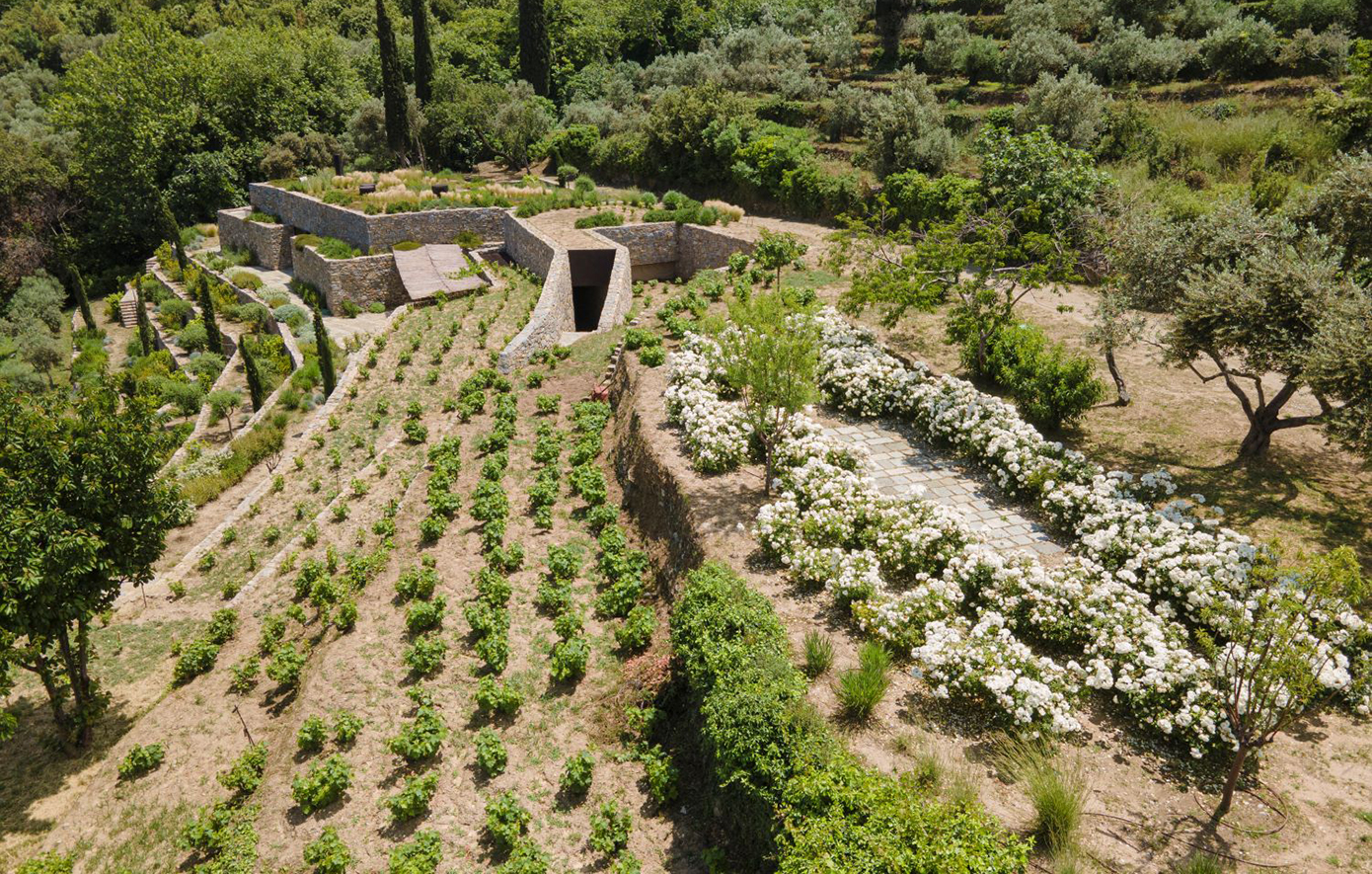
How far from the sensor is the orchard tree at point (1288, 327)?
12164 millimetres

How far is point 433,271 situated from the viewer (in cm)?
3588

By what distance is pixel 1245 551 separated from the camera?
11742mm

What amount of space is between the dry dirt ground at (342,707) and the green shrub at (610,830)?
0.86 feet

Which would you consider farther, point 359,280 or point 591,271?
point 359,280

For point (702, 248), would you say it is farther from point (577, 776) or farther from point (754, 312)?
point (577, 776)

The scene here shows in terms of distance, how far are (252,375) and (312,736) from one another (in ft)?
72.5

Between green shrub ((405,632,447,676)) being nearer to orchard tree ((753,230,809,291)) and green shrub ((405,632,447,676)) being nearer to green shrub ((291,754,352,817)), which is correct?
green shrub ((291,754,352,817))

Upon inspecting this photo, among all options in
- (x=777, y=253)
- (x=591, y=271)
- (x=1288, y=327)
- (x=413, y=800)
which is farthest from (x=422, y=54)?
(x=1288, y=327)

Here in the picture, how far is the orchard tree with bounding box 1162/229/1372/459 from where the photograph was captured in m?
12.2

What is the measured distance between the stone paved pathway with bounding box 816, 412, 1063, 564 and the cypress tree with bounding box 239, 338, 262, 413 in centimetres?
2362

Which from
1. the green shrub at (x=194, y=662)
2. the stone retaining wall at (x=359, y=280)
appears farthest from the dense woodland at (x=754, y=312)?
the stone retaining wall at (x=359, y=280)

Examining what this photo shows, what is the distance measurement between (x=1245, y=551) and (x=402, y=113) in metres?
48.9

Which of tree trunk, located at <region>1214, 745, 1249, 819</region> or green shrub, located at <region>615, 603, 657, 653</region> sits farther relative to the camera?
green shrub, located at <region>615, 603, 657, 653</region>

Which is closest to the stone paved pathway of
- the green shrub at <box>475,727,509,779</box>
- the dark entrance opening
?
the green shrub at <box>475,727,509,779</box>
